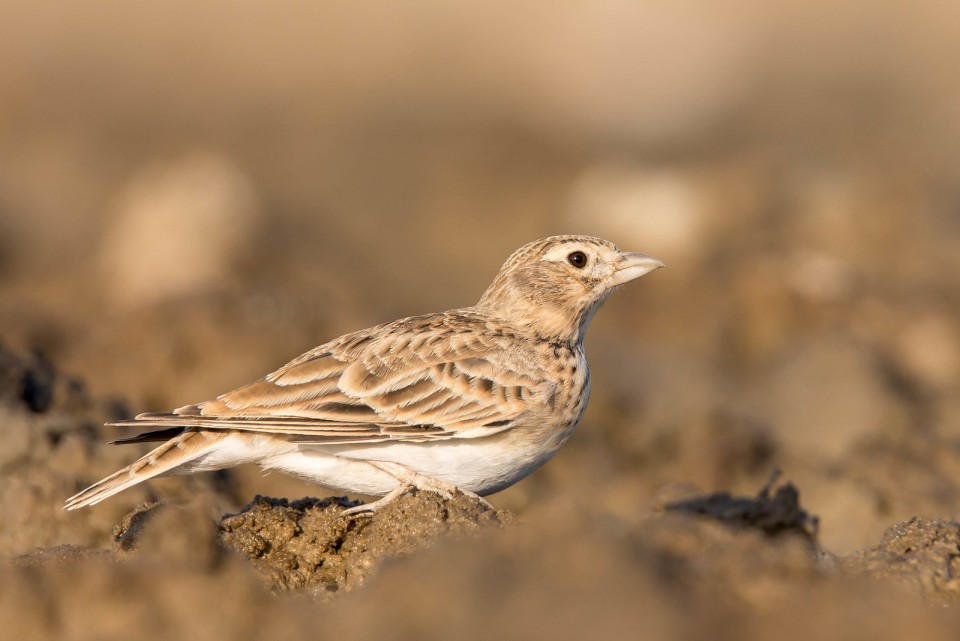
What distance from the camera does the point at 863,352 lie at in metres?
11.8

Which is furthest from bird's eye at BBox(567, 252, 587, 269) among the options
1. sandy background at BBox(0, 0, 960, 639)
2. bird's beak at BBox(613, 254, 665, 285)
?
sandy background at BBox(0, 0, 960, 639)

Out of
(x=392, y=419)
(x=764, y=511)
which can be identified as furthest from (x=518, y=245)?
(x=392, y=419)

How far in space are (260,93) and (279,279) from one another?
18147 millimetres

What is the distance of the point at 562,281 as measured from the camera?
6.85 metres

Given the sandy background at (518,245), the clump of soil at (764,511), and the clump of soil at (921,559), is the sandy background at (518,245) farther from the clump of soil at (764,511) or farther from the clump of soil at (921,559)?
the clump of soil at (764,511)

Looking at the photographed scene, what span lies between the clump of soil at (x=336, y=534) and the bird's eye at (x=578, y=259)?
1.71 metres

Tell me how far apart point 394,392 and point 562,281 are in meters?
1.23

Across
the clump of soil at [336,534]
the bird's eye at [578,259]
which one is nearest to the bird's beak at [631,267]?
the bird's eye at [578,259]

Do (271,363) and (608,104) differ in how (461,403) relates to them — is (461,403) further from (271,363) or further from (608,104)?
(608,104)

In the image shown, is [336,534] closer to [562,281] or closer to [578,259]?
[562,281]

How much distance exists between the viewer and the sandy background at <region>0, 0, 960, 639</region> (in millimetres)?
4012

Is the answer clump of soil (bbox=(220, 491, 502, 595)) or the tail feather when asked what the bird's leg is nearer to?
clump of soil (bbox=(220, 491, 502, 595))

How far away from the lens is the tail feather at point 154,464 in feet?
18.3

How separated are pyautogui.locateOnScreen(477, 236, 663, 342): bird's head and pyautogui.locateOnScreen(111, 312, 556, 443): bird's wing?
0.98 ft
